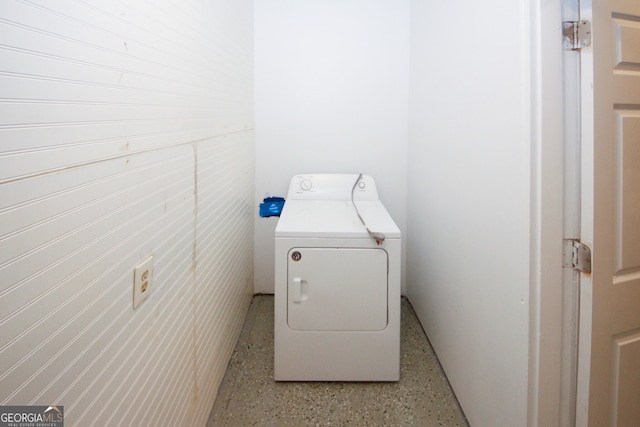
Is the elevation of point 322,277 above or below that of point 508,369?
above

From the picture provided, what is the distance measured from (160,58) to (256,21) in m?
1.75

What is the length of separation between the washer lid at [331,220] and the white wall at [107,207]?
0.44 metres

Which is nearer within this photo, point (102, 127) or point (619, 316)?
point (102, 127)

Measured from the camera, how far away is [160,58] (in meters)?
1.03

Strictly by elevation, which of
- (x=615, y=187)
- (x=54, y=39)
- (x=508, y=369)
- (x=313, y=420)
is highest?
(x=54, y=39)

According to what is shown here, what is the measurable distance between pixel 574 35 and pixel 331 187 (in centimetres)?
159

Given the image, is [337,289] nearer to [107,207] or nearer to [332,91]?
[107,207]

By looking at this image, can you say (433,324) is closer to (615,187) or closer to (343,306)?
(343,306)

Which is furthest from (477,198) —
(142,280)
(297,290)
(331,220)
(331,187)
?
(142,280)

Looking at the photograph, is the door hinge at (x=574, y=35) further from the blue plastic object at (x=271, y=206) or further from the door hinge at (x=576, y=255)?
the blue plastic object at (x=271, y=206)

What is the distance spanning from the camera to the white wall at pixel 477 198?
1.15m

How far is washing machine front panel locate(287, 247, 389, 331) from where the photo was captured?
1705 millimetres

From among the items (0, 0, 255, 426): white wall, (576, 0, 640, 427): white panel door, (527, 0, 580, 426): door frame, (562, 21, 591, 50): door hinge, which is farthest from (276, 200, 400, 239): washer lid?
(562, 21, 591, 50): door hinge

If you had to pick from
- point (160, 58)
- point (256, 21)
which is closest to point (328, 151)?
point (256, 21)
